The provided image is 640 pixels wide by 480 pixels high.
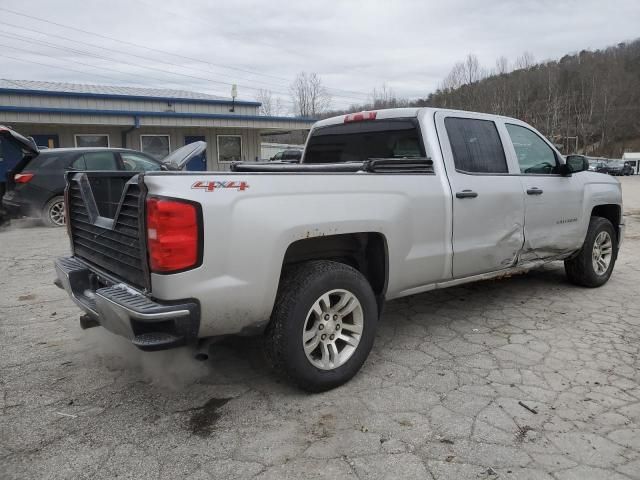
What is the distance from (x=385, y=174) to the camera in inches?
135

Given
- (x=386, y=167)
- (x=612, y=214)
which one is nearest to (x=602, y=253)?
(x=612, y=214)

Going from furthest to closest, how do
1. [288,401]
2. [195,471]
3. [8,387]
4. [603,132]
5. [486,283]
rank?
[603,132] < [486,283] < [8,387] < [288,401] < [195,471]

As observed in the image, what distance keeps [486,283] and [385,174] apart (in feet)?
9.88

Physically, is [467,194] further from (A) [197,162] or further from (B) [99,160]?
(A) [197,162]

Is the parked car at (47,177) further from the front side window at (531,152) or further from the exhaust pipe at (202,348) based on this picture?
the exhaust pipe at (202,348)

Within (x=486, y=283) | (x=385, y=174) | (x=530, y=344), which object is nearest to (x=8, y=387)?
(x=385, y=174)

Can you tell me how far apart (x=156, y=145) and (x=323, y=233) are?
19.7 m

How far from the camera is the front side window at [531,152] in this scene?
15.4ft

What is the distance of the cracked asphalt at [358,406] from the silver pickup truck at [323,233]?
1.33ft

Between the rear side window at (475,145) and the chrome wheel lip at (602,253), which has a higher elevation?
the rear side window at (475,145)

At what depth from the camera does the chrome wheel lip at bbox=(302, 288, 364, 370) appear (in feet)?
10.1

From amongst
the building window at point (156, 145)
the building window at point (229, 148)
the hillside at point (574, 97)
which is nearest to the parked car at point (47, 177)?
the building window at point (156, 145)

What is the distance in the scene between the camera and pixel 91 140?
65.0ft

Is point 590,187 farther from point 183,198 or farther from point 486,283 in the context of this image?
point 183,198
